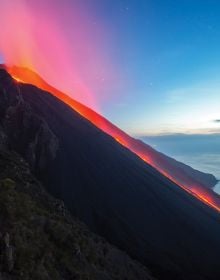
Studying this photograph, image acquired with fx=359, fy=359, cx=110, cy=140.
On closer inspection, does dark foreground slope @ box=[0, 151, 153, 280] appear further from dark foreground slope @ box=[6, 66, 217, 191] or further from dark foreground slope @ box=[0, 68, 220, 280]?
dark foreground slope @ box=[6, 66, 217, 191]

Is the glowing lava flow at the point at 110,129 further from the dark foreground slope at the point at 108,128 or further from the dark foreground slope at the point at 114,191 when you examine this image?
the dark foreground slope at the point at 114,191

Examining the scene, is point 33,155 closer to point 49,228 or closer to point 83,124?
point 83,124

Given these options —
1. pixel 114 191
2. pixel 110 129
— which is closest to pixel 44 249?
pixel 114 191

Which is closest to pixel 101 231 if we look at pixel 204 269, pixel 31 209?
pixel 204 269

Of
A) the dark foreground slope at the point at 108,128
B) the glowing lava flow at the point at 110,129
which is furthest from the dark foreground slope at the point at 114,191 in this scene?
the dark foreground slope at the point at 108,128

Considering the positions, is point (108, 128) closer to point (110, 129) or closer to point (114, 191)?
point (110, 129)

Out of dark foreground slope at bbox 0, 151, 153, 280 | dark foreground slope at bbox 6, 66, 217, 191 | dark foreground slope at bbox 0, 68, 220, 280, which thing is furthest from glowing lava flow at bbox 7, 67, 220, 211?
dark foreground slope at bbox 0, 151, 153, 280
